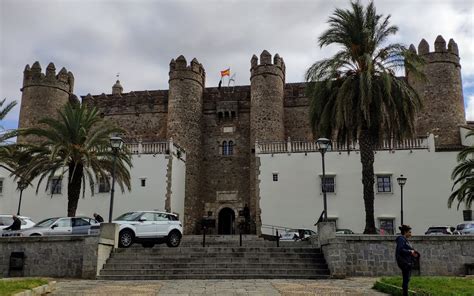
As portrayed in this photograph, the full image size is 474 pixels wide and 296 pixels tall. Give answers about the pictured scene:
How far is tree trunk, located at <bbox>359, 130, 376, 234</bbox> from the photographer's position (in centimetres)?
1853

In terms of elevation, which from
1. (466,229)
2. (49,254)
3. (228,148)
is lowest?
(49,254)

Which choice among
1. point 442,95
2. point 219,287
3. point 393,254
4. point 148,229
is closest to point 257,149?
point 442,95

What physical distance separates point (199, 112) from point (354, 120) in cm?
1951

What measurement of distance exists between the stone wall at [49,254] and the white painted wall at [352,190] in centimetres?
1576

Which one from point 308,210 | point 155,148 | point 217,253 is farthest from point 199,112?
point 217,253

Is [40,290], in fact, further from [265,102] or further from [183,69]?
[183,69]

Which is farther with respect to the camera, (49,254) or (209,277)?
(49,254)

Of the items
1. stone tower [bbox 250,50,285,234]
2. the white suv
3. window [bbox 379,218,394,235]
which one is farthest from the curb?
stone tower [bbox 250,50,285,234]

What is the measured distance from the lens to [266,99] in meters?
35.0

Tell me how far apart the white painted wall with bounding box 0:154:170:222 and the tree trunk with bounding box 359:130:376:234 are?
15241 mm

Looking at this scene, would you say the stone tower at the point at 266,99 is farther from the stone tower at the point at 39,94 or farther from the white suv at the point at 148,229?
the white suv at the point at 148,229

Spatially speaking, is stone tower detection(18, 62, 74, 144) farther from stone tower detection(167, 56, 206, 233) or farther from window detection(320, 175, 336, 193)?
window detection(320, 175, 336, 193)

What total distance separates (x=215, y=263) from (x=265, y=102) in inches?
830

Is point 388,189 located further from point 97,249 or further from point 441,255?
point 97,249
